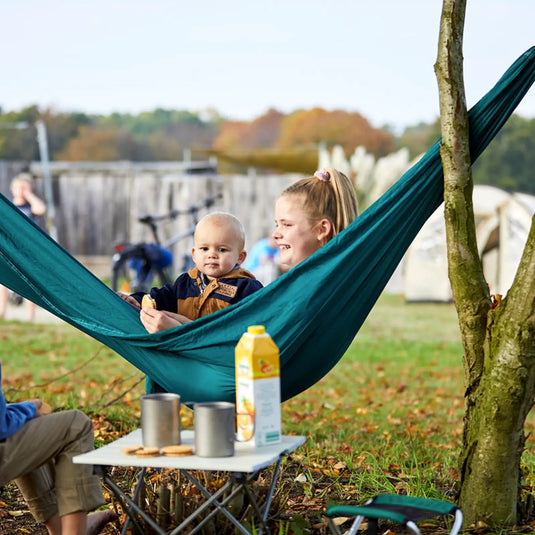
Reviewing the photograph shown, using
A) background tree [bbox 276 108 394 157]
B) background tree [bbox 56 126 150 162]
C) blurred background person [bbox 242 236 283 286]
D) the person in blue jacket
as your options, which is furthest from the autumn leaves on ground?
background tree [bbox 56 126 150 162]

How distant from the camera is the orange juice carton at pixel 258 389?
6.18ft

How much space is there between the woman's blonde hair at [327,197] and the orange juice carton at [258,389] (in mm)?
785

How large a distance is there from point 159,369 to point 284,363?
36 cm

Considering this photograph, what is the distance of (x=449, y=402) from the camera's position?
17.4 feet

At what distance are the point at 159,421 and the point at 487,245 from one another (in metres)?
8.74

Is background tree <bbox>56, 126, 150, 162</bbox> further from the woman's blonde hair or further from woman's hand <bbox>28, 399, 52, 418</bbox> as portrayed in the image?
woman's hand <bbox>28, 399, 52, 418</bbox>

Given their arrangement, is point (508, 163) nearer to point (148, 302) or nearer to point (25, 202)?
point (25, 202)

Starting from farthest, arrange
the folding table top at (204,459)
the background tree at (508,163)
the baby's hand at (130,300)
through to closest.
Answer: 1. the background tree at (508,163)
2. the baby's hand at (130,300)
3. the folding table top at (204,459)

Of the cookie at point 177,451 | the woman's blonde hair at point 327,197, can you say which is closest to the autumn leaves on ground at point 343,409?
the cookie at point 177,451

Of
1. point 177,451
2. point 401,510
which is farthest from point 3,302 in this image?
point 401,510

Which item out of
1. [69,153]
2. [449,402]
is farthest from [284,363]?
[69,153]

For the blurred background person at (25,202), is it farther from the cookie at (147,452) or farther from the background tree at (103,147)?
the background tree at (103,147)

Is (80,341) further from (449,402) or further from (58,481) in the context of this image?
(58,481)

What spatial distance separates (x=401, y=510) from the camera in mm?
1966
